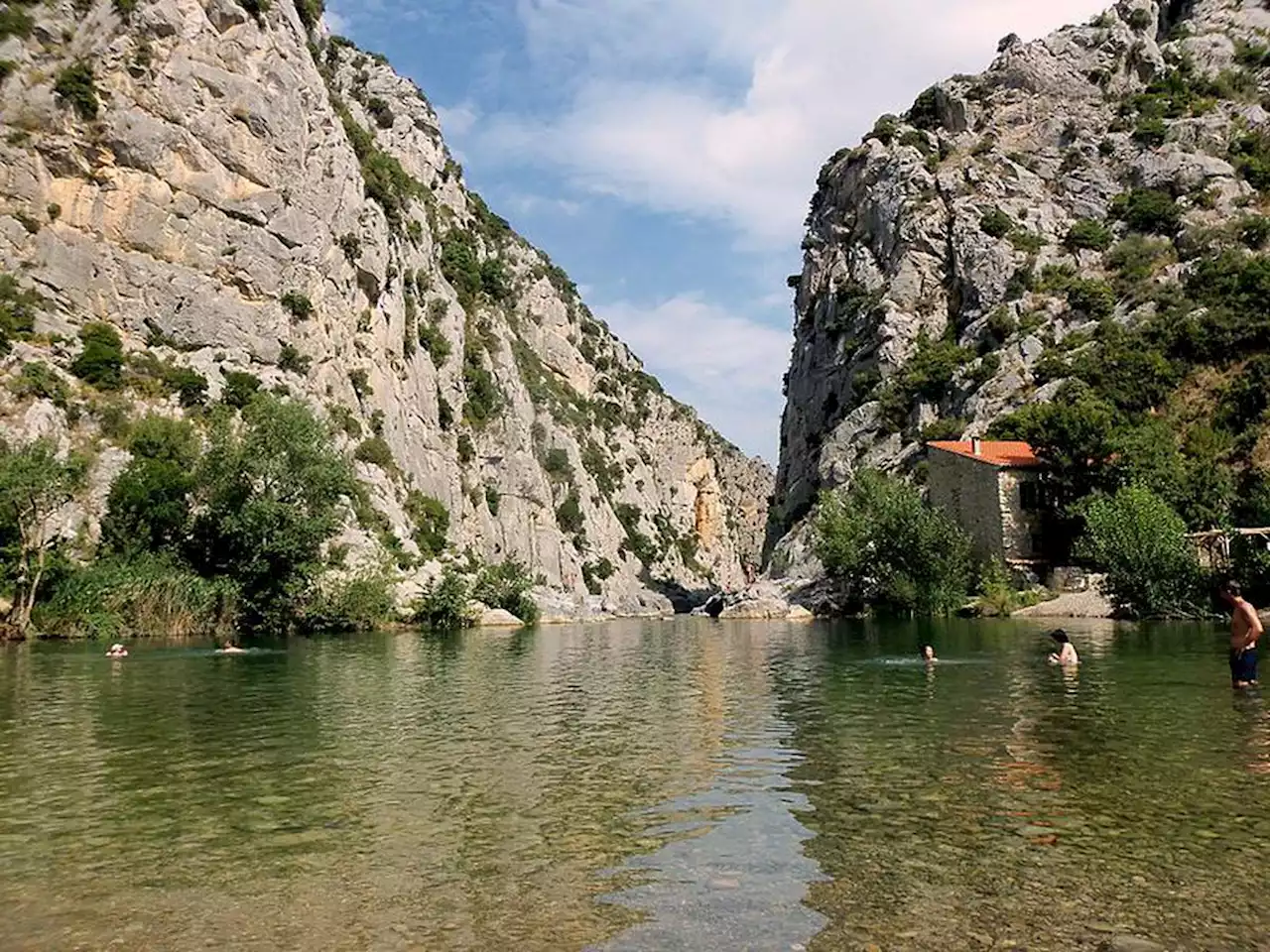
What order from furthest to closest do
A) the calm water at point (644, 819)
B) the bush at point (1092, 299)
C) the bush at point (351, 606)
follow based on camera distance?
the bush at point (1092, 299) < the bush at point (351, 606) < the calm water at point (644, 819)

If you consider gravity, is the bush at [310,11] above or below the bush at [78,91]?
above

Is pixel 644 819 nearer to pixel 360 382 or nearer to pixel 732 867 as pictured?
pixel 732 867

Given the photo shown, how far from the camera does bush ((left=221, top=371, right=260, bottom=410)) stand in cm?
5809

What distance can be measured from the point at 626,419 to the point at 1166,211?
70829mm

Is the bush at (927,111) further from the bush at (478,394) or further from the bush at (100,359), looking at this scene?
the bush at (100,359)

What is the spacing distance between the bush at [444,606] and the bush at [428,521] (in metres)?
11.4

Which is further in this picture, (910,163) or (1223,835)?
(910,163)

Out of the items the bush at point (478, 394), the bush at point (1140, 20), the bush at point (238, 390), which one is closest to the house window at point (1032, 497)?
the bush at point (238, 390)

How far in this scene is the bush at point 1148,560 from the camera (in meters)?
41.6

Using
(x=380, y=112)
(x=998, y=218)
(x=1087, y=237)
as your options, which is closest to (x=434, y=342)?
(x=380, y=112)

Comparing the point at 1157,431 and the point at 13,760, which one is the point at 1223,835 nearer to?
the point at 13,760

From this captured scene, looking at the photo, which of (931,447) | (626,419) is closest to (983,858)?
(931,447)

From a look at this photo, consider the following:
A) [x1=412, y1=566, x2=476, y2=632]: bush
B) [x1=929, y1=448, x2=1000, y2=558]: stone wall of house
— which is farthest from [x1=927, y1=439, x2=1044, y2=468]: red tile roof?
[x1=412, y1=566, x2=476, y2=632]: bush

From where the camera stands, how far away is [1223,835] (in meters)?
8.18
